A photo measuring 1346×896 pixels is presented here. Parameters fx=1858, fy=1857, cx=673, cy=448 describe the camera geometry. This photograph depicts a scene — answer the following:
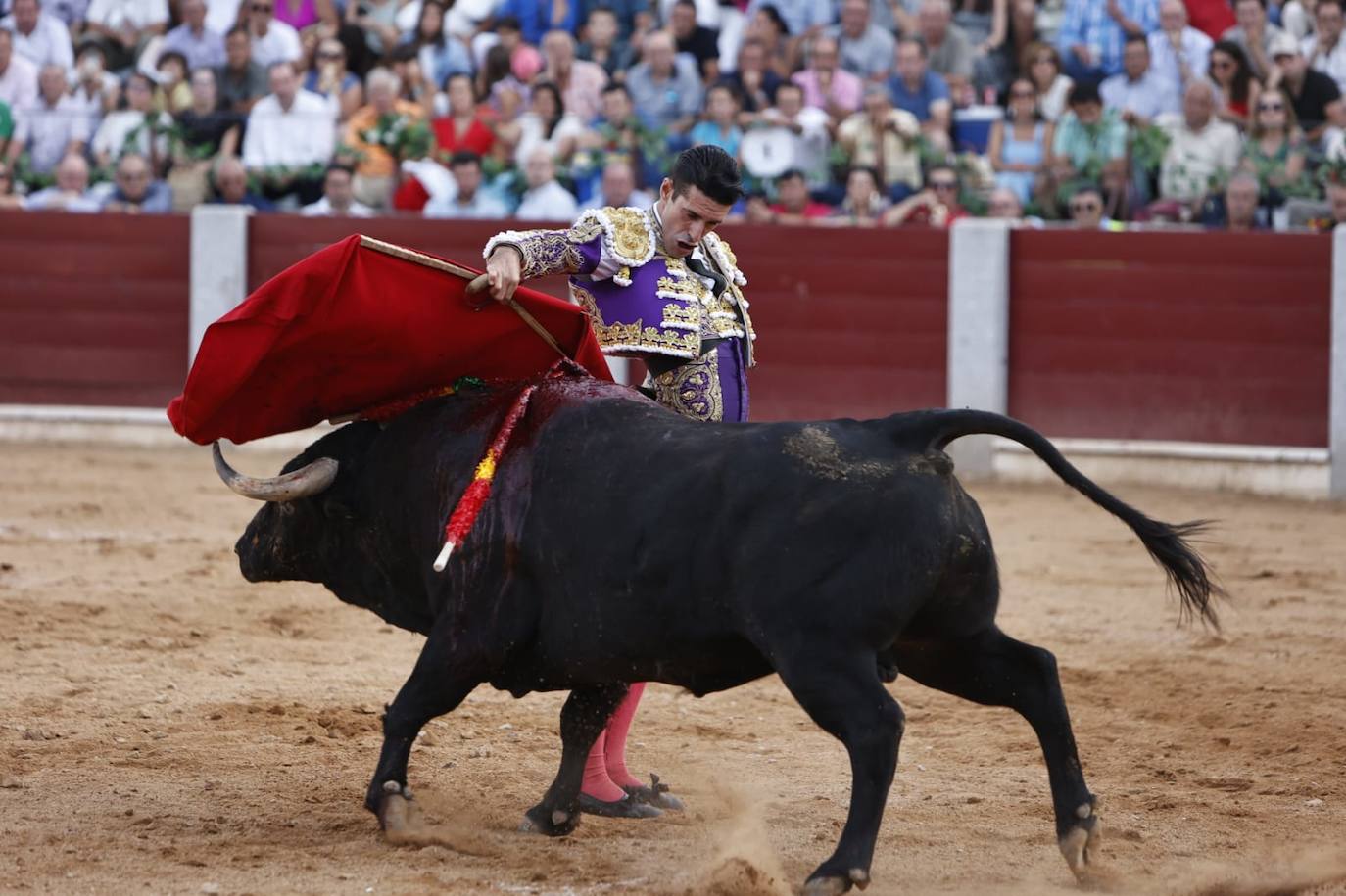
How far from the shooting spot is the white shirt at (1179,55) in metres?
8.88

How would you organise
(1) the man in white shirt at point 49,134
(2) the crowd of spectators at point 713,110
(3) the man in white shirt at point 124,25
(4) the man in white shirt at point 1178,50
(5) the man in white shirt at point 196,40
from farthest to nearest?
(3) the man in white shirt at point 124,25, (5) the man in white shirt at point 196,40, (1) the man in white shirt at point 49,134, (4) the man in white shirt at point 1178,50, (2) the crowd of spectators at point 713,110

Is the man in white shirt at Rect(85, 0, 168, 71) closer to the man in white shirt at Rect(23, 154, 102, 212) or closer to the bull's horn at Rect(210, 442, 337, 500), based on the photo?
the man in white shirt at Rect(23, 154, 102, 212)

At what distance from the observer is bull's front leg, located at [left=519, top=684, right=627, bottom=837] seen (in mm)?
3455

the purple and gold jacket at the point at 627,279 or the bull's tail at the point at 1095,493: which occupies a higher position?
the purple and gold jacket at the point at 627,279

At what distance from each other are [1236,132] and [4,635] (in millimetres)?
5723

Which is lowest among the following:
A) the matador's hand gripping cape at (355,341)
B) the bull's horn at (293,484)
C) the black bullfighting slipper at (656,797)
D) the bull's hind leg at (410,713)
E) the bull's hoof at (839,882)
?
the black bullfighting slipper at (656,797)

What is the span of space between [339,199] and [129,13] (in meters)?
2.75

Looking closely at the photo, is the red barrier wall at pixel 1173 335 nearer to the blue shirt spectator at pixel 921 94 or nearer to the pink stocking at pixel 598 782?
the blue shirt spectator at pixel 921 94

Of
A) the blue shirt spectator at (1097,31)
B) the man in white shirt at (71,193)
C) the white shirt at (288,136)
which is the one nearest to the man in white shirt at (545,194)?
the white shirt at (288,136)

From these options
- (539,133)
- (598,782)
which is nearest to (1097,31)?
(539,133)

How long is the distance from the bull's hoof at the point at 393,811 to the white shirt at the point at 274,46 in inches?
309

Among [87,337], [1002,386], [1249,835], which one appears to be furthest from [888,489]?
[87,337]

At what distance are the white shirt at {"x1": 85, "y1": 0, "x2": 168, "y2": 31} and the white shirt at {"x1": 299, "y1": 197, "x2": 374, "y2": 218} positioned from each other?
89.9 inches

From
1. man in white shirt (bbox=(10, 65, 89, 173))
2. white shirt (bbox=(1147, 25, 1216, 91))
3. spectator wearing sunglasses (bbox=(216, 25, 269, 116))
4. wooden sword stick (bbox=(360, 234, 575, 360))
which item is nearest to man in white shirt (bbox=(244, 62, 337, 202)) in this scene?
spectator wearing sunglasses (bbox=(216, 25, 269, 116))
